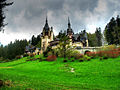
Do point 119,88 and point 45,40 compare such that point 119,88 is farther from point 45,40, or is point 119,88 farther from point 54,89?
point 45,40

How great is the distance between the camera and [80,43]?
151ft

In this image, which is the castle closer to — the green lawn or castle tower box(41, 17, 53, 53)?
castle tower box(41, 17, 53, 53)

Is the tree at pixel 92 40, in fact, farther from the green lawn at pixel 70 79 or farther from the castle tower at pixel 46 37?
the green lawn at pixel 70 79

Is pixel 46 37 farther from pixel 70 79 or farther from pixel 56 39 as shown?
pixel 70 79

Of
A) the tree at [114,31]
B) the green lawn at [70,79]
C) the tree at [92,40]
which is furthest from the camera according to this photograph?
the tree at [92,40]

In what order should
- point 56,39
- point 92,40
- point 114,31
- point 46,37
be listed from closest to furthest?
point 114,31 < point 56,39 < point 46,37 < point 92,40

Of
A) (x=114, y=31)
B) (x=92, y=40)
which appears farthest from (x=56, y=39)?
(x=92, y=40)

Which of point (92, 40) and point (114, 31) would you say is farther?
point (92, 40)

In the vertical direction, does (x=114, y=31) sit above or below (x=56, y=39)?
above

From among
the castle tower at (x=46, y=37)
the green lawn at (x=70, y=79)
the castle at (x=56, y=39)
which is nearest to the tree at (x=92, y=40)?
the castle at (x=56, y=39)

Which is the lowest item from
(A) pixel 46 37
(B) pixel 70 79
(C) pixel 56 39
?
(B) pixel 70 79

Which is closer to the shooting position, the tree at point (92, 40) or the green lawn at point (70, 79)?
the green lawn at point (70, 79)

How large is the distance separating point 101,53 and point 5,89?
24.0 meters

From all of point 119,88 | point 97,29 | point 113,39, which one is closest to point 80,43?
point 113,39
